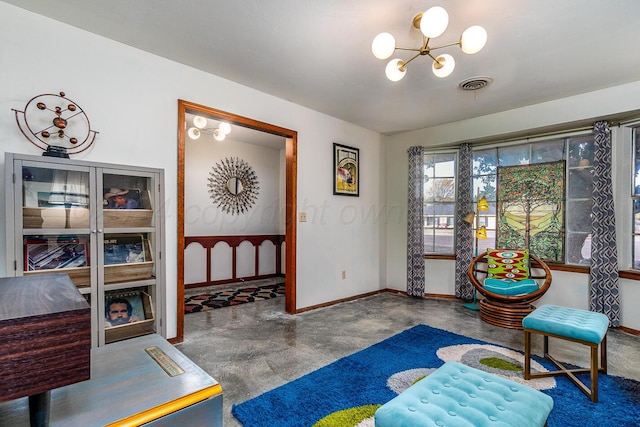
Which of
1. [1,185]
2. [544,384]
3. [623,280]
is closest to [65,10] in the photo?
[1,185]

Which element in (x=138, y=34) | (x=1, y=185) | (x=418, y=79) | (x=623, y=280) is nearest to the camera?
(x=1, y=185)

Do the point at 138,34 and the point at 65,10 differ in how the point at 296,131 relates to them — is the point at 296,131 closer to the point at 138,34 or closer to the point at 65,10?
the point at 138,34

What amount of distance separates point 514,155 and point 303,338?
11.7ft

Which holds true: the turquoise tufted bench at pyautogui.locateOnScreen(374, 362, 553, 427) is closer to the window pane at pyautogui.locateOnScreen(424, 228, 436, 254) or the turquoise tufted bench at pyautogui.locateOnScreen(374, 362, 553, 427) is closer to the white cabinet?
the white cabinet

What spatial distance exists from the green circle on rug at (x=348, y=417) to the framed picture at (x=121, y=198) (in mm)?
1956

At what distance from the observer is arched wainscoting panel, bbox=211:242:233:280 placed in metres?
5.48

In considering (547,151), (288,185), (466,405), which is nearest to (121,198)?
Answer: (288,185)

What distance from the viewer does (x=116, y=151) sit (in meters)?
2.51

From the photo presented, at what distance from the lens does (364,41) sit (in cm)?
244

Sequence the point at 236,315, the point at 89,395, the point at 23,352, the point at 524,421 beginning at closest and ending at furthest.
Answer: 1. the point at 23,352
2. the point at 89,395
3. the point at 524,421
4. the point at 236,315

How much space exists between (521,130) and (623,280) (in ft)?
6.33

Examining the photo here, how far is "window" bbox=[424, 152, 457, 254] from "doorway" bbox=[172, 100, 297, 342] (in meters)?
2.21

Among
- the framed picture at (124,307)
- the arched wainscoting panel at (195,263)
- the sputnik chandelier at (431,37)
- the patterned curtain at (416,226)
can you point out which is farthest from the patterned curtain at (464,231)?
the arched wainscoting panel at (195,263)

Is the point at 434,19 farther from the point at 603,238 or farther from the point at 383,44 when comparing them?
the point at 603,238
